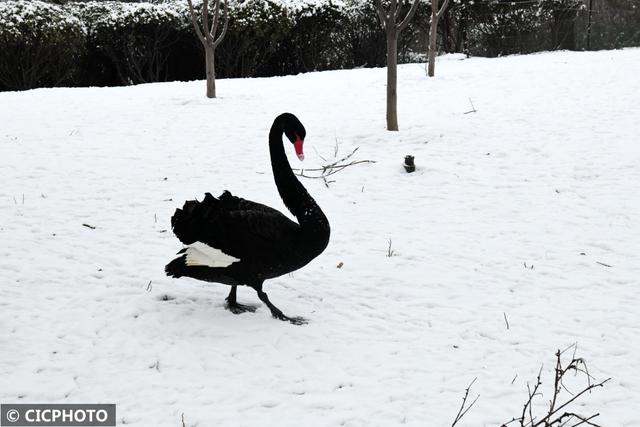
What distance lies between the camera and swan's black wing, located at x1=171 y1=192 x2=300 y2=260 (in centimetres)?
382

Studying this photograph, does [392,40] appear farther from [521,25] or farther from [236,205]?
[521,25]

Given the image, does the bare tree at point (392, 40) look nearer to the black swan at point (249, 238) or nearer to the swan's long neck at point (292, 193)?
the swan's long neck at point (292, 193)

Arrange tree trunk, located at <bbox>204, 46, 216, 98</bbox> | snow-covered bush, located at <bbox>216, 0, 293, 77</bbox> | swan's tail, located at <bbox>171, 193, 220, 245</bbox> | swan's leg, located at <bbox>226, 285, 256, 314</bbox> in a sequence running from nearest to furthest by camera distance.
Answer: swan's tail, located at <bbox>171, 193, 220, 245</bbox>, swan's leg, located at <bbox>226, 285, 256, 314</bbox>, tree trunk, located at <bbox>204, 46, 216, 98</bbox>, snow-covered bush, located at <bbox>216, 0, 293, 77</bbox>

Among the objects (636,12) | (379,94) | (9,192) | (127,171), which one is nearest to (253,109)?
(379,94)

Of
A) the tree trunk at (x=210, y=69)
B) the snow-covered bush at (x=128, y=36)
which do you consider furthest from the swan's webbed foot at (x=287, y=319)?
the snow-covered bush at (x=128, y=36)

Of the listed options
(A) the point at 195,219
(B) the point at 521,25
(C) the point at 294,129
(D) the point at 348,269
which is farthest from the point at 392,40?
(B) the point at 521,25

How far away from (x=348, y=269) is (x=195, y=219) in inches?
63.8

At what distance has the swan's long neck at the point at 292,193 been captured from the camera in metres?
3.91

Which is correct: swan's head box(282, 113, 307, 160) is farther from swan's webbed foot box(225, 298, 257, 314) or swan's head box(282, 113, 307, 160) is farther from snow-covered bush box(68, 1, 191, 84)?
snow-covered bush box(68, 1, 191, 84)

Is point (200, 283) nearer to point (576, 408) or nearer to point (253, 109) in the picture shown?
point (576, 408)

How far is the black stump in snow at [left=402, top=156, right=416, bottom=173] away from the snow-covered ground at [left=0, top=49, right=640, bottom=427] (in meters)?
0.28

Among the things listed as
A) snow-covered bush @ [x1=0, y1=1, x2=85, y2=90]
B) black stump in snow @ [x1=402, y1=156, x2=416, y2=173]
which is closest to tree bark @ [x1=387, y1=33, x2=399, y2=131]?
black stump in snow @ [x1=402, y1=156, x2=416, y2=173]

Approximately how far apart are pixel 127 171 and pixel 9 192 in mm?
1356

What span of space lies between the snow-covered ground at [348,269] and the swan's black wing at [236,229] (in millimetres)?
569
